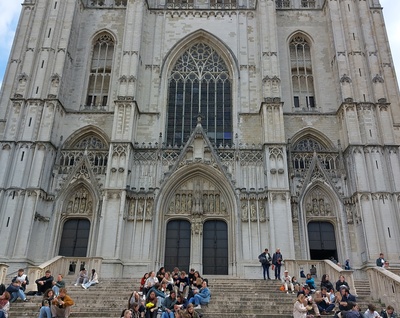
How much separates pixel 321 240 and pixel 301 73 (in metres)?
11.8

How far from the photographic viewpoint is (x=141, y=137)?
981 inches

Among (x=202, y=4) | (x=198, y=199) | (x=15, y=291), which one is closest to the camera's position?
(x=15, y=291)

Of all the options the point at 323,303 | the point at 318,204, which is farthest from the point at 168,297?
the point at 318,204

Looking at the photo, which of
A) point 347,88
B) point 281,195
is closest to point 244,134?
point 281,195

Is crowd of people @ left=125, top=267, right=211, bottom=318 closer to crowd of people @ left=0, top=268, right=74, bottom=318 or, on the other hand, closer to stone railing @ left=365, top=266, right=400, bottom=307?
crowd of people @ left=0, top=268, right=74, bottom=318

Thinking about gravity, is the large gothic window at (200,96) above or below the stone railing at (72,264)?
above

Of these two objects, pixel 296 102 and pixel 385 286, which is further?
pixel 296 102

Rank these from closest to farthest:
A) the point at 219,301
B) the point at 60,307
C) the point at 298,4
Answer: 1. the point at 60,307
2. the point at 219,301
3. the point at 298,4

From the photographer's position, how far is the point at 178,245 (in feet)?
74.2

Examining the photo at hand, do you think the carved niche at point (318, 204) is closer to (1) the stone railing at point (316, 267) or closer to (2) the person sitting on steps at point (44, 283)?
(1) the stone railing at point (316, 267)

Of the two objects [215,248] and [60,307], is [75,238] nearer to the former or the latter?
[215,248]

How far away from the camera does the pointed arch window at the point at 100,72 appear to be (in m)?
27.2

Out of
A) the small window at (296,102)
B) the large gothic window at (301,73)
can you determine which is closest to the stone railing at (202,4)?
the large gothic window at (301,73)

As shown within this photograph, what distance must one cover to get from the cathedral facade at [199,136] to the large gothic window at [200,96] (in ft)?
0.30
